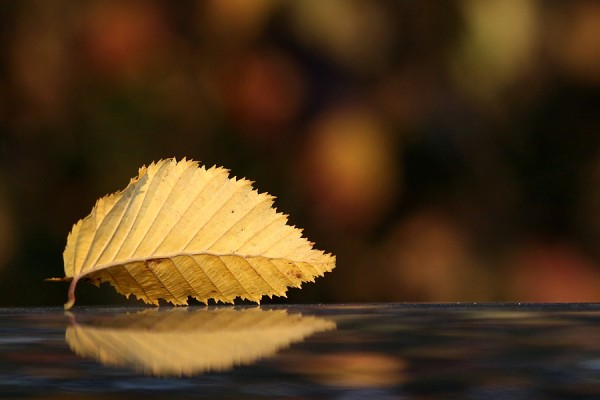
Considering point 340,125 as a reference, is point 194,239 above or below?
below

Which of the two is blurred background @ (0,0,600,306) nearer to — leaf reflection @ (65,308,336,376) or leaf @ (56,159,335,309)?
leaf @ (56,159,335,309)

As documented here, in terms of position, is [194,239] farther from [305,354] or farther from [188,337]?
[305,354]

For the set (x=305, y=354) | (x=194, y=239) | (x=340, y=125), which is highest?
Result: (x=340, y=125)

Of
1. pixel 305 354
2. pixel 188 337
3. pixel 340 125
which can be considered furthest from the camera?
pixel 340 125

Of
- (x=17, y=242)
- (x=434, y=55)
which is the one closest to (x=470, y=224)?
(x=434, y=55)

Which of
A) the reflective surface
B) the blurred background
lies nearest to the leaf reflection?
the reflective surface

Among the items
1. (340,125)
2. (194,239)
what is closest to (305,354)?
(194,239)

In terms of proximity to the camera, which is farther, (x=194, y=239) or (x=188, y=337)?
(x=194, y=239)
